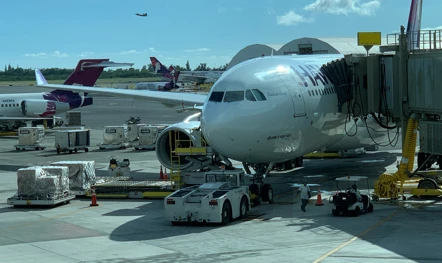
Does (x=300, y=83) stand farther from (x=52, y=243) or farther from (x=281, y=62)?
(x=52, y=243)

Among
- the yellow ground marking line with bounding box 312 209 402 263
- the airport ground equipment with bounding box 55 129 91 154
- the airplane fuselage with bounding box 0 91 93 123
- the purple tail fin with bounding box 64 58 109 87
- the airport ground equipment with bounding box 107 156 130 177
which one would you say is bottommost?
the yellow ground marking line with bounding box 312 209 402 263

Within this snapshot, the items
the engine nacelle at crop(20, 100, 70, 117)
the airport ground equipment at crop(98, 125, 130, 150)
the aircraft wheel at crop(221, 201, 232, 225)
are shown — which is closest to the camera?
the aircraft wheel at crop(221, 201, 232, 225)

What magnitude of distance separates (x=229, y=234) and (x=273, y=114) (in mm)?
5093

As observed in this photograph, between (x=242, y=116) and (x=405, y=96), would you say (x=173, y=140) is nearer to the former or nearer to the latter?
(x=242, y=116)

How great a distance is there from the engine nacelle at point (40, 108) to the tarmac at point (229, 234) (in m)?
33.8

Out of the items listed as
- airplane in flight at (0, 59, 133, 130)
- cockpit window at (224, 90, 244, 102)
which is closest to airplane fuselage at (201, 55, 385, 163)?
cockpit window at (224, 90, 244, 102)

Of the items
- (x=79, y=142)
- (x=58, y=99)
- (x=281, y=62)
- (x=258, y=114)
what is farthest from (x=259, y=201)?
(x=58, y=99)

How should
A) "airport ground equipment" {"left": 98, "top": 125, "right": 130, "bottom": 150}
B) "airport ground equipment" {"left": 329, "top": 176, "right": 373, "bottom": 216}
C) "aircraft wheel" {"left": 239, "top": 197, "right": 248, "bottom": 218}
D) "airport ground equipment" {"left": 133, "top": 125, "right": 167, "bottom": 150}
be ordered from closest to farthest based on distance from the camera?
"airport ground equipment" {"left": 329, "top": 176, "right": 373, "bottom": 216} < "aircraft wheel" {"left": 239, "top": 197, "right": 248, "bottom": 218} < "airport ground equipment" {"left": 133, "top": 125, "right": 167, "bottom": 150} < "airport ground equipment" {"left": 98, "top": 125, "right": 130, "bottom": 150}

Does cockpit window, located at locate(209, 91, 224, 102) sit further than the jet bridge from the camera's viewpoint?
No

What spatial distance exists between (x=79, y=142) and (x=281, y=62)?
2388 centimetres

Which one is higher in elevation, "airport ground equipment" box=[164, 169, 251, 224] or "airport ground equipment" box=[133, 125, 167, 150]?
"airport ground equipment" box=[133, 125, 167, 150]

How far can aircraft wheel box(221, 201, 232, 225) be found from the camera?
22320 mm

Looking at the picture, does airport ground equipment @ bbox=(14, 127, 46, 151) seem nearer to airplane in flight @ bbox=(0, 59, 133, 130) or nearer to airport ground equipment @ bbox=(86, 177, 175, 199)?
airplane in flight @ bbox=(0, 59, 133, 130)

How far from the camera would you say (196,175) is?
28.0 meters
